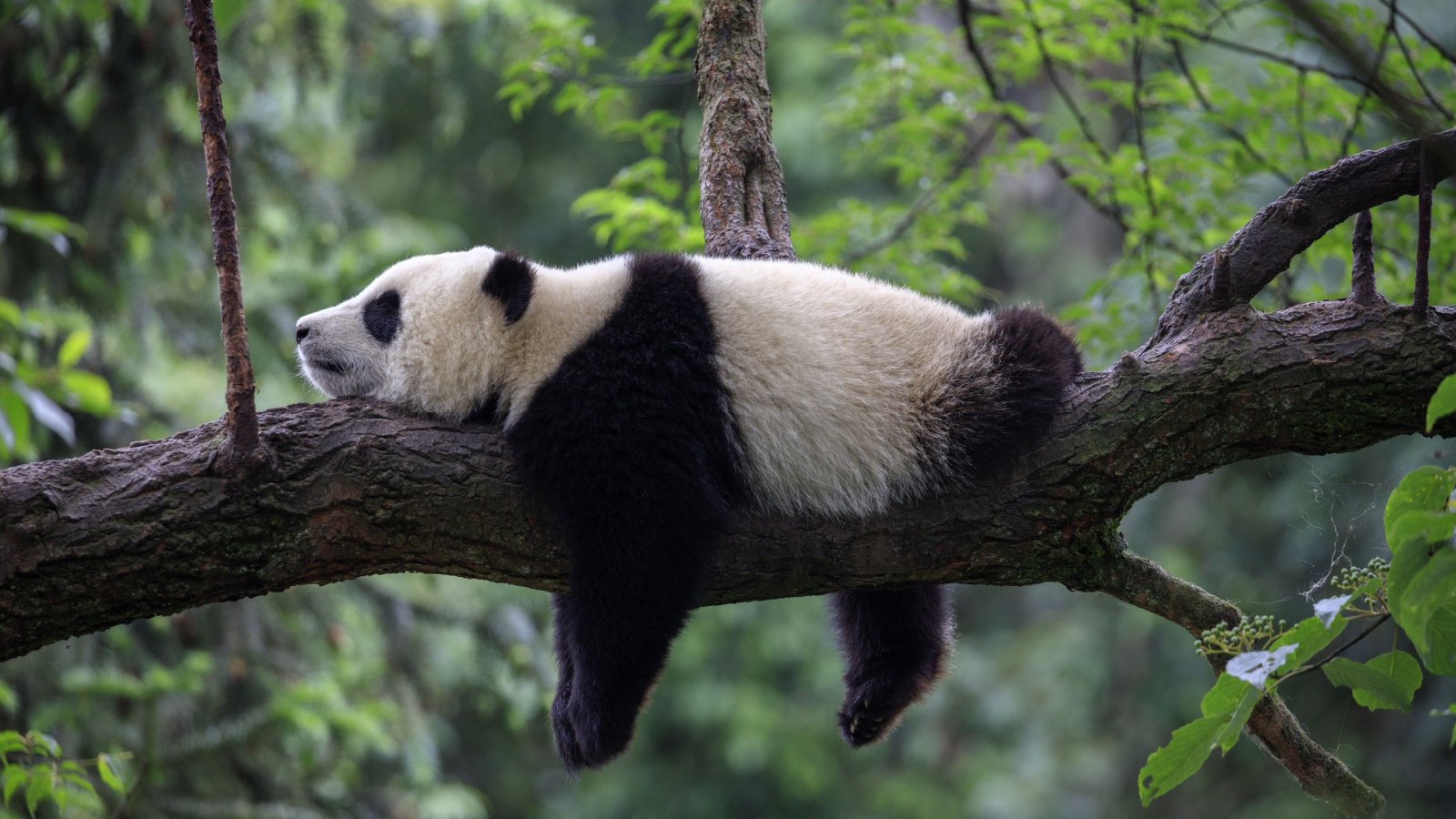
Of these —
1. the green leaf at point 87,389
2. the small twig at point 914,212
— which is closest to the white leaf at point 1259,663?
the green leaf at point 87,389

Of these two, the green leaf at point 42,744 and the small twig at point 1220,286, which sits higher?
the small twig at point 1220,286

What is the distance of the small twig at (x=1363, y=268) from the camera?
294cm

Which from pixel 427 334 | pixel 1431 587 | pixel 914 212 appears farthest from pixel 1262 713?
pixel 914 212

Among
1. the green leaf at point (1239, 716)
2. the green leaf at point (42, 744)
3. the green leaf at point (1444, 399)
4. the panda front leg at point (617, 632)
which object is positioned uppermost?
the green leaf at point (1444, 399)

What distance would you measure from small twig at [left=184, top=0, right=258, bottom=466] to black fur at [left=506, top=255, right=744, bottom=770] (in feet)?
2.29

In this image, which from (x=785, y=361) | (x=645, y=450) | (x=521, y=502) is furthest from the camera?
(x=785, y=361)

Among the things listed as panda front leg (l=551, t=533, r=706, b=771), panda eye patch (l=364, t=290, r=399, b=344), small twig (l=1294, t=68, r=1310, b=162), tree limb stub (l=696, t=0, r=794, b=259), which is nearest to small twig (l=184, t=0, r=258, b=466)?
panda front leg (l=551, t=533, r=706, b=771)

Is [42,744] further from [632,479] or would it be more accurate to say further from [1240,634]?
[1240,634]

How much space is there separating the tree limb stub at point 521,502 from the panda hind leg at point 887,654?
73 cm

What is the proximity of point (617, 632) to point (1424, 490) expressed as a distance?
1.90 meters

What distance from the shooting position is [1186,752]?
2297 mm

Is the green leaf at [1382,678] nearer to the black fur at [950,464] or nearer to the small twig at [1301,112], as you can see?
the black fur at [950,464]

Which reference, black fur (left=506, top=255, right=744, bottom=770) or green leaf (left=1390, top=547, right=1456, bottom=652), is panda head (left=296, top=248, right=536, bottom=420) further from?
green leaf (left=1390, top=547, right=1456, bottom=652)

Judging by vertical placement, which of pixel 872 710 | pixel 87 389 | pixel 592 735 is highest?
pixel 87 389
